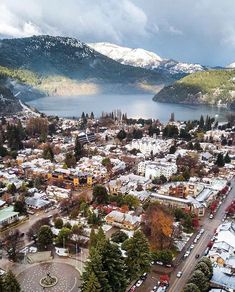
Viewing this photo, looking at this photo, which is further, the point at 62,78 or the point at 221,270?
the point at 62,78

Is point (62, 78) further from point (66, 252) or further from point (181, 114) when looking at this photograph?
point (66, 252)

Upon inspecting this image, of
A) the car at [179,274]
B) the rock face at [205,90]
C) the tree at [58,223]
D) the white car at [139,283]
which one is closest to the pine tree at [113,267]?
the white car at [139,283]

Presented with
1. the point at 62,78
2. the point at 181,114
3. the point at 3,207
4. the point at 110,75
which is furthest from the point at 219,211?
the point at 110,75

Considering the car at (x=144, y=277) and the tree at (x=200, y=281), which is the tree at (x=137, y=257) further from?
the tree at (x=200, y=281)

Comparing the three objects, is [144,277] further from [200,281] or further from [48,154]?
[48,154]

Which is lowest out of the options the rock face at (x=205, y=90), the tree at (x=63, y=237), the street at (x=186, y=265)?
the street at (x=186, y=265)

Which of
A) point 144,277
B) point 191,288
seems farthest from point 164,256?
point 191,288
